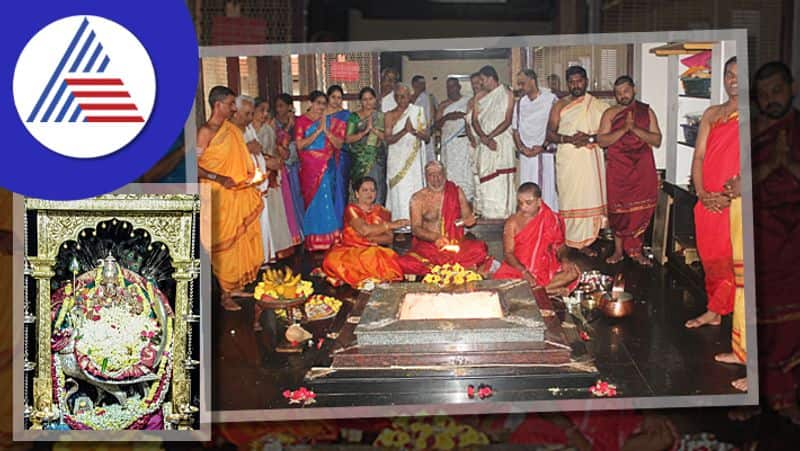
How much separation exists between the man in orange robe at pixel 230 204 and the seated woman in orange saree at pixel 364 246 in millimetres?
286

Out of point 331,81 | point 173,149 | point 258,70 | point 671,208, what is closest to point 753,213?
point 671,208

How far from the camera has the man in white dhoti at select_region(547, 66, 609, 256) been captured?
3.33m

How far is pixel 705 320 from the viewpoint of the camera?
10.7 feet

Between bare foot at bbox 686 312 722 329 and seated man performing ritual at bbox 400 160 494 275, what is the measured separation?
744 millimetres

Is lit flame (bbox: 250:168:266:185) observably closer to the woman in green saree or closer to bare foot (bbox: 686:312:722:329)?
the woman in green saree

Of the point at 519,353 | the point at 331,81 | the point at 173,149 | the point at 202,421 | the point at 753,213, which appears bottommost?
the point at 202,421

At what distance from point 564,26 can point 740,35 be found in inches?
23.0

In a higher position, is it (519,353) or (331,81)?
(331,81)

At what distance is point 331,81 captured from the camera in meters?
3.14

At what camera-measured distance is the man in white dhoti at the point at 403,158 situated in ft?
10.8

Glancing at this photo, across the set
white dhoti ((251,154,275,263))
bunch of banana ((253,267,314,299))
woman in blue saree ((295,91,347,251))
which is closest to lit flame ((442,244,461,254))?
woman in blue saree ((295,91,347,251))

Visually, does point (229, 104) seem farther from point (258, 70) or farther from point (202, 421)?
point (202, 421)

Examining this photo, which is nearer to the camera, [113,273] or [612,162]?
[113,273]

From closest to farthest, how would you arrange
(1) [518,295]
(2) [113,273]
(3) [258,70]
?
(2) [113,273] < (3) [258,70] < (1) [518,295]
